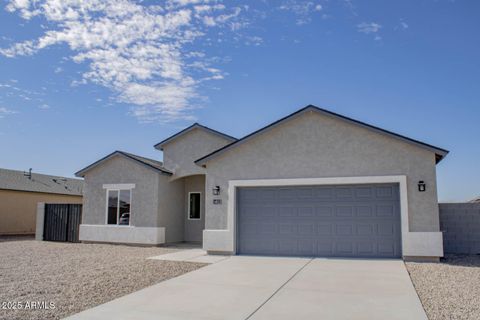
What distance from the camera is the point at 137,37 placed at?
46.3 ft

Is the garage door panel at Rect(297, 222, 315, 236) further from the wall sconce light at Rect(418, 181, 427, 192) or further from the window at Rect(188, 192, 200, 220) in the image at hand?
the window at Rect(188, 192, 200, 220)

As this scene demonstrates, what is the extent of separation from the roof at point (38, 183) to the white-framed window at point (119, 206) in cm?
1103

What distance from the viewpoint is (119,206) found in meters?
19.3

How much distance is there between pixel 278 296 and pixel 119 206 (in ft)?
42.5

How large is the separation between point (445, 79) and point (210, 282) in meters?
12.6

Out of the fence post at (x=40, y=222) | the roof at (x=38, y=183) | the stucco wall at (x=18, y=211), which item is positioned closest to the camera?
the fence post at (x=40, y=222)

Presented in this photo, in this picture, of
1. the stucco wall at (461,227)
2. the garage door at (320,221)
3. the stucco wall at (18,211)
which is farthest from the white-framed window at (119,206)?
the stucco wall at (461,227)

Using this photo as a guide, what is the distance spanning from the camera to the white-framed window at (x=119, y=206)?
62.6ft

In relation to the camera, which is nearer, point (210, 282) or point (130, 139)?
point (210, 282)

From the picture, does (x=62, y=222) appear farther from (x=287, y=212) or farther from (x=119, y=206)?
(x=287, y=212)

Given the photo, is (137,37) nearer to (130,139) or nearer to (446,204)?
(130,139)

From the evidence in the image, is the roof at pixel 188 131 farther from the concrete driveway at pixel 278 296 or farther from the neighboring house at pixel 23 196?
the neighboring house at pixel 23 196

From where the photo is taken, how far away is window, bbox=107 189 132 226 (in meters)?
19.1

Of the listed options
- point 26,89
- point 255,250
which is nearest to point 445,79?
point 255,250
